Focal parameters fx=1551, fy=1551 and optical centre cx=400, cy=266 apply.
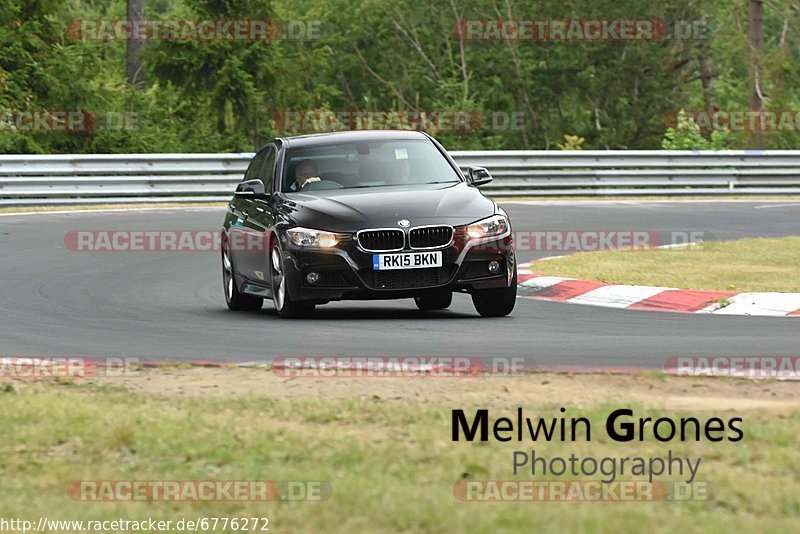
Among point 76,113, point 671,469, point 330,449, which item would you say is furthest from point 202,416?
point 76,113

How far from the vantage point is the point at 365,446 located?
7152mm

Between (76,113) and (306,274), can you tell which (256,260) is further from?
(76,113)

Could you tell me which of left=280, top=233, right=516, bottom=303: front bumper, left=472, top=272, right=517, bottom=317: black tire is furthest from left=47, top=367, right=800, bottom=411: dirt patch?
left=472, top=272, right=517, bottom=317: black tire

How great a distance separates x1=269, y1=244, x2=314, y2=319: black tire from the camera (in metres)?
12.8

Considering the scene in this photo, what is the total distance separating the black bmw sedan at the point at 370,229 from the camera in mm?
12305

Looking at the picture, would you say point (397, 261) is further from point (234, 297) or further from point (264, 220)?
point (234, 297)

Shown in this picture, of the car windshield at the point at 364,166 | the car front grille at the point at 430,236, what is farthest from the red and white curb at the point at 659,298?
the car front grille at the point at 430,236

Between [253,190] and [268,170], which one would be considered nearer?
[253,190]

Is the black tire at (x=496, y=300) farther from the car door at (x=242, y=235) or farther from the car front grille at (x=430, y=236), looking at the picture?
the car door at (x=242, y=235)

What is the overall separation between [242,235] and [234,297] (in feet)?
1.90

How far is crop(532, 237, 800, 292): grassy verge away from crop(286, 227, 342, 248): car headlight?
380cm

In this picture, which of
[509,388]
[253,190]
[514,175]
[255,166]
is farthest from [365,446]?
[514,175]

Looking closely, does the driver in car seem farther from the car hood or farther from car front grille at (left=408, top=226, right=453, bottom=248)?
car front grille at (left=408, top=226, right=453, bottom=248)

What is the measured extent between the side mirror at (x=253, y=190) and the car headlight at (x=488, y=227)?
7.04ft
